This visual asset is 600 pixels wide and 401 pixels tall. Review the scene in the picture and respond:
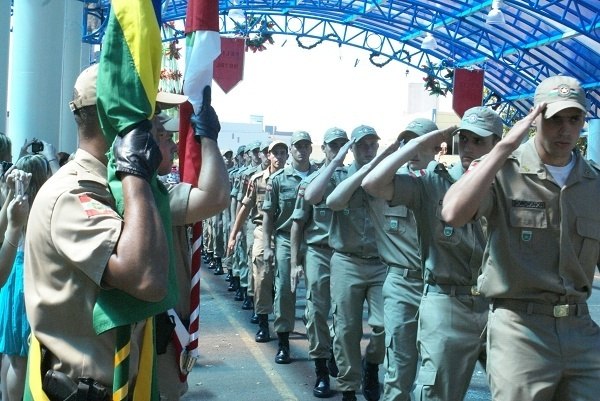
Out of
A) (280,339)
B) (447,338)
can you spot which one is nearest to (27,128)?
(280,339)

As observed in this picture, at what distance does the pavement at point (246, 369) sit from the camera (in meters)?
7.28

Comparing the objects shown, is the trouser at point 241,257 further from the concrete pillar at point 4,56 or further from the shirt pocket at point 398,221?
the shirt pocket at point 398,221

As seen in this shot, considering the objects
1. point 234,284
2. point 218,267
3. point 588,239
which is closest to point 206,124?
point 588,239

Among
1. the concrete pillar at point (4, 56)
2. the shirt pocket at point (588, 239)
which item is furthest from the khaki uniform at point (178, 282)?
the concrete pillar at point (4, 56)

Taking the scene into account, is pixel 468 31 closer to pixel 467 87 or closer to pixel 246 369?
pixel 467 87

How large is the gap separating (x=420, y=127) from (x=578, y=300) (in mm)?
2096

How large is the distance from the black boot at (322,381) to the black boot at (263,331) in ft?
6.97

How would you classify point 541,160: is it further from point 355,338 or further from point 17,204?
point 355,338

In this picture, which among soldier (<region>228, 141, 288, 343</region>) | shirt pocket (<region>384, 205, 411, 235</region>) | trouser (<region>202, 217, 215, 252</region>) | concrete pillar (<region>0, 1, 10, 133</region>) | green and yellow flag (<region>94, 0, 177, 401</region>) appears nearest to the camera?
green and yellow flag (<region>94, 0, 177, 401</region>)

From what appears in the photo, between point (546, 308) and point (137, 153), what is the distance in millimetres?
2258

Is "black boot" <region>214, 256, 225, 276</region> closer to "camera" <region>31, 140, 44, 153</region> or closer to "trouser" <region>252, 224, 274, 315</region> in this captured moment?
"trouser" <region>252, 224, 274, 315</region>

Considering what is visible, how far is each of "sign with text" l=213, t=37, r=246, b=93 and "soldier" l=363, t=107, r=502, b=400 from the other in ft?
25.3

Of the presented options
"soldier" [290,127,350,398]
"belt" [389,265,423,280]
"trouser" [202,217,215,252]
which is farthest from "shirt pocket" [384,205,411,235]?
"trouser" [202,217,215,252]

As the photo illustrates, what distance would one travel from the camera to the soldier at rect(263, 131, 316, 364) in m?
9.15
